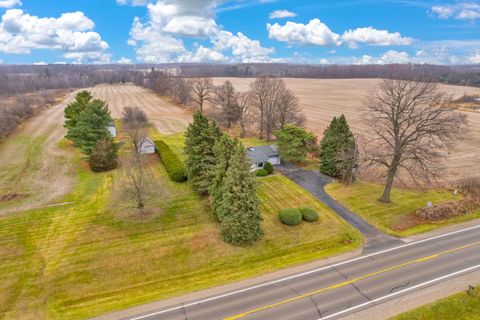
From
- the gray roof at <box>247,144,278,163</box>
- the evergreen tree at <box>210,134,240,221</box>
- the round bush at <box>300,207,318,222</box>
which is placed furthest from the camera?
the gray roof at <box>247,144,278,163</box>

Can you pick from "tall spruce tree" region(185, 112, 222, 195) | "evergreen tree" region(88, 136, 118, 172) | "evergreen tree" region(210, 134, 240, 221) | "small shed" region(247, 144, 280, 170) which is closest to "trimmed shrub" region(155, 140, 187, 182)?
"tall spruce tree" region(185, 112, 222, 195)

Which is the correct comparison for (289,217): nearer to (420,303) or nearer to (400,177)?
(420,303)

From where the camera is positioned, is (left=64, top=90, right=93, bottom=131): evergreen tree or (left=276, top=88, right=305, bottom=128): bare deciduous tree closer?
(left=64, top=90, right=93, bottom=131): evergreen tree

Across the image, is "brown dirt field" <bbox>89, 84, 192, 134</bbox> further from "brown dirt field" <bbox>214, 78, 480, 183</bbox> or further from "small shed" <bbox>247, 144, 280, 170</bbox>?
"brown dirt field" <bbox>214, 78, 480, 183</bbox>

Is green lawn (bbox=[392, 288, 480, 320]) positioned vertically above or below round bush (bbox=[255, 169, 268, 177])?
below

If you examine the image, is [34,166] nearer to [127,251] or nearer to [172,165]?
[172,165]

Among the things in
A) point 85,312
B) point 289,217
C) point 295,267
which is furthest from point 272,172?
point 85,312

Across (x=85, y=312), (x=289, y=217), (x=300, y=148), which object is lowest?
(x=85, y=312)
